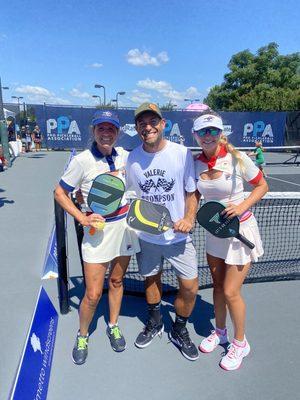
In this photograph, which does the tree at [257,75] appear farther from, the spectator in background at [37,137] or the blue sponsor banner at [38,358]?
the blue sponsor banner at [38,358]

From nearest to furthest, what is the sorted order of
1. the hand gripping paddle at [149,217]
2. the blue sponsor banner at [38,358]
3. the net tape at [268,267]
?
the blue sponsor banner at [38,358] < the hand gripping paddle at [149,217] < the net tape at [268,267]

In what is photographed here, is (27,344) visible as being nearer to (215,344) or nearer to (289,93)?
(215,344)

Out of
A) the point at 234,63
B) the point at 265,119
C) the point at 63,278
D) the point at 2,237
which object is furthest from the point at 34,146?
the point at 234,63

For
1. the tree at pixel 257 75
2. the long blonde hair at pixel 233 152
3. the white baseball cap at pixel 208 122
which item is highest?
the tree at pixel 257 75

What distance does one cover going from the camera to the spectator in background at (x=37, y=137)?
67.5ft

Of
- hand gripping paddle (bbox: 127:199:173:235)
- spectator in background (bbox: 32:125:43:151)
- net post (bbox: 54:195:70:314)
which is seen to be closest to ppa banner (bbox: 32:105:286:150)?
spectator in background (bbox: 32:125:43:151)

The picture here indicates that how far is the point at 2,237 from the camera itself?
5.44m

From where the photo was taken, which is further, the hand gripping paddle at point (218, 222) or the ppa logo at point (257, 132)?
the ppa logo at point (257, 132)

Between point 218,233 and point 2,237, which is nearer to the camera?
point 218,233

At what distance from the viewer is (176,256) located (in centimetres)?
261

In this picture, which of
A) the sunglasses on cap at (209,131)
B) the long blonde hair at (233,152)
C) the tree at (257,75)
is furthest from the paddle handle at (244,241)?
the tree at (257,75)

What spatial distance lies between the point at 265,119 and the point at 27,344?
2389 centimetres

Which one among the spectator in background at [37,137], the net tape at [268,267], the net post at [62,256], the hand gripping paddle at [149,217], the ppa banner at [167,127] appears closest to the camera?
the hand gripping paddle at [149,217]

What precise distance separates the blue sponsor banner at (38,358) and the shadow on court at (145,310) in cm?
36
